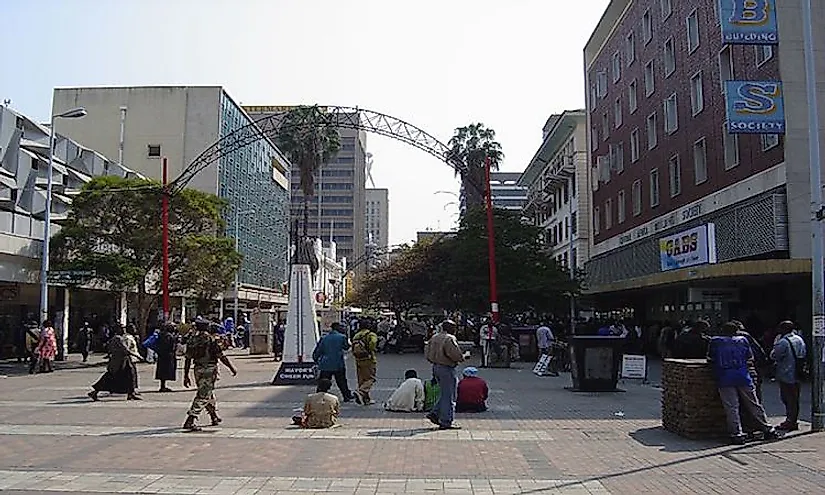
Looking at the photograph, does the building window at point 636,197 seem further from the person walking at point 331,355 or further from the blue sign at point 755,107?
the person walking at point 331,355

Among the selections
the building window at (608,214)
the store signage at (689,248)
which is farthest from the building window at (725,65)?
the building window at (608,214)

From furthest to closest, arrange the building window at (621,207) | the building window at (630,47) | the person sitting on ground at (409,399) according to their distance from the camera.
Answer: the building window at (621,207)
the building window at (630,47)
the person sitting on ground at (409,399)

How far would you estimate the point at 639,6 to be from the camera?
41.1m

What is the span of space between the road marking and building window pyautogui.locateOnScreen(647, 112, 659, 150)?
31.4 m

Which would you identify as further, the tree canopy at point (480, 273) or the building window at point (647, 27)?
the building window at point (647, 27)

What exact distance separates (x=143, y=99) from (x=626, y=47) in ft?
110

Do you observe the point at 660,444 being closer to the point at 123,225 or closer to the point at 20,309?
the point at 123,225

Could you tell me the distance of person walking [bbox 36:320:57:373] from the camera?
25962 millimetres

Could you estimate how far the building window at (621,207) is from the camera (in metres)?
43.9

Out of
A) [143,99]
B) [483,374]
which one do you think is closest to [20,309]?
[483,374]

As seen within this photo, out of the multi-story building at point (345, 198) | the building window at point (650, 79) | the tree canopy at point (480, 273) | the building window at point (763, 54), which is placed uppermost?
the multi-story building at point (345, 198)

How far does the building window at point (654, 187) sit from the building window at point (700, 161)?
5.26 meters

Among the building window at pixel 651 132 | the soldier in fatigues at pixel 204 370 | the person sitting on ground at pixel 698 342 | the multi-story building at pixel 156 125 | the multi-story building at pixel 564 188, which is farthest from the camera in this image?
the multi-story building at pixel 564 188

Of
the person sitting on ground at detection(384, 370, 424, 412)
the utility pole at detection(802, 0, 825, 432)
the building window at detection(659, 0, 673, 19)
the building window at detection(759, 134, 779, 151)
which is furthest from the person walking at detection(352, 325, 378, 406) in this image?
the building window at detection(659, 0, 673, 19)
